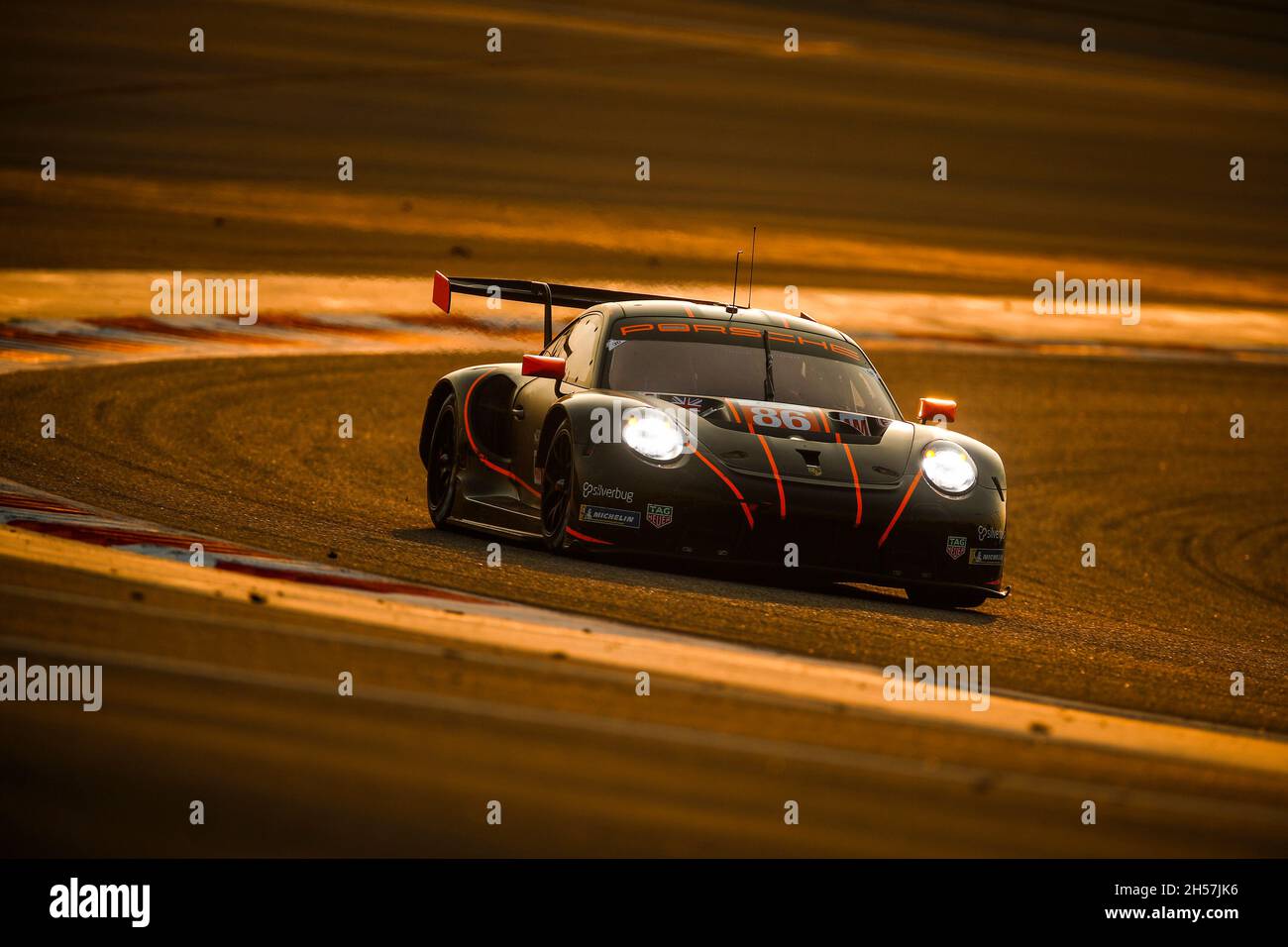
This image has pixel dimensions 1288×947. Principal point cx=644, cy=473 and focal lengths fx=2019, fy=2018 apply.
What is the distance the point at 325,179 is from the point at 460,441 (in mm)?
13070

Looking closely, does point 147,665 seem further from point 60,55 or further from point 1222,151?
point 1222,151

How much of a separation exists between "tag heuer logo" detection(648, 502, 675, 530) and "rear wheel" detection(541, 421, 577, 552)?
16.2 inches

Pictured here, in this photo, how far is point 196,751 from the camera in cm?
510

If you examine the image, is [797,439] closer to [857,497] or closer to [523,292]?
[857,497]

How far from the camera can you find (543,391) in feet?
32.5

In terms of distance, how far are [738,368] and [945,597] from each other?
4.83 ft

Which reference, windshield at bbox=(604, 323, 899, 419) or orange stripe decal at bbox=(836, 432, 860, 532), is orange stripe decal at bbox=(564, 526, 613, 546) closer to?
windshield at bbox=(604, 323, 899, 419)

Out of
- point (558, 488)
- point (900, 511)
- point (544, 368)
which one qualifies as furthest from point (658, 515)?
point (544, 368)

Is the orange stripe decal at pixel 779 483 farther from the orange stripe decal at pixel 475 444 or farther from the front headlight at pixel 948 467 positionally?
the orange stripe decal at pixel 475 444

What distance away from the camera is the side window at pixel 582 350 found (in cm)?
967

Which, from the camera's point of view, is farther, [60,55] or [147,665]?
[60,55]
